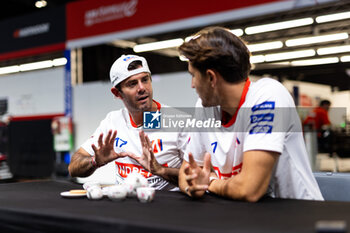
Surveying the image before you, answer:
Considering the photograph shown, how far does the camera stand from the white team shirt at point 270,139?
4.42 ft

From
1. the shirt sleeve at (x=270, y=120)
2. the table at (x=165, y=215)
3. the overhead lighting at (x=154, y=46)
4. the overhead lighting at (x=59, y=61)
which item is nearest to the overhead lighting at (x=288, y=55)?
the overhead lighting at (x=154, y=46)

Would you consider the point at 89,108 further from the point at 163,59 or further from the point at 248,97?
the point at 248,97

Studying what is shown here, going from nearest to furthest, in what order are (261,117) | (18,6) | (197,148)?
1. (261,117)
2. (197,148)
3. (18,6)

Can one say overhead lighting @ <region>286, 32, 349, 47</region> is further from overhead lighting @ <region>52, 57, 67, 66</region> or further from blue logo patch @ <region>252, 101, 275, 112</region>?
blue logo patch @ <region>252, 101, 275, 112</region>

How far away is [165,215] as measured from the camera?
1039mm

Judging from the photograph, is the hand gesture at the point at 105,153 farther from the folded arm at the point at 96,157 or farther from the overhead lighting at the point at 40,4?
the overhead lighting at the point at 40,4

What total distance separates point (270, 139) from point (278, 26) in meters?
4.89

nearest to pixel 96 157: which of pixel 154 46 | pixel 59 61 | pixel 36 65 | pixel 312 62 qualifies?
pixel 154 46

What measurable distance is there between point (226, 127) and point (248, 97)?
15 cm

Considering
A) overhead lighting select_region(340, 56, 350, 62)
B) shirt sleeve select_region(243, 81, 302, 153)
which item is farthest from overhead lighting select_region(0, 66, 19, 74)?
shirt sleeve select_region(243, 81, 302, 153)

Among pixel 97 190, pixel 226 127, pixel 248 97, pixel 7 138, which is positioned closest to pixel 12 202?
pixel 97 190

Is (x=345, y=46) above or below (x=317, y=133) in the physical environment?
above

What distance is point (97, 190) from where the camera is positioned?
1385 mm

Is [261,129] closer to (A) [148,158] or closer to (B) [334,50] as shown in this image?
(A) [148,158]
